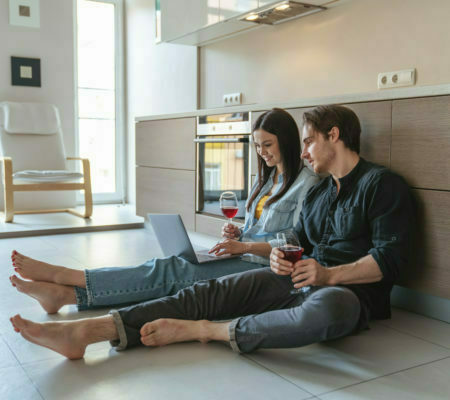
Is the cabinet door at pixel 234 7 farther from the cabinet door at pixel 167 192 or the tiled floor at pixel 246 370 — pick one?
the tiled floor at pixel 246 370

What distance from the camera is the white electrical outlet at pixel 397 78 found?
3.02 metres

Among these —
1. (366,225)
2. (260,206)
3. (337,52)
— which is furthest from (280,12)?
(366,225)

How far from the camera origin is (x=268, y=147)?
7.41 feet

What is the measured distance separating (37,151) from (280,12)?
285 cm

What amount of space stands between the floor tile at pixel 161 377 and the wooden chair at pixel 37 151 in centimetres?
336

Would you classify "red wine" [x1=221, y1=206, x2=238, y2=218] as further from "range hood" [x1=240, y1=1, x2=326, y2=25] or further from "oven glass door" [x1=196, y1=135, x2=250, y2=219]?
"range hood" [x1=240, y1=1, x2=326, y2=25]

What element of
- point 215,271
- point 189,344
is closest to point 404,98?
point 215,271

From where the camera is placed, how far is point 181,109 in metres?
5.33

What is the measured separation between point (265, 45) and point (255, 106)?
1318 mm

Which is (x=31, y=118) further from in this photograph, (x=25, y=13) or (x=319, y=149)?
(x=319, y=149)

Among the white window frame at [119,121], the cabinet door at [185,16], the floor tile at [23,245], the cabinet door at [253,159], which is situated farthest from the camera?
the white window frame at [119,121]

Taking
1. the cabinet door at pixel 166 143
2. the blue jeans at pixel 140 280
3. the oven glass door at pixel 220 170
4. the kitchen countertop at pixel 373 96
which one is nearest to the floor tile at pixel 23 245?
the cabinet door at pixel 166 143

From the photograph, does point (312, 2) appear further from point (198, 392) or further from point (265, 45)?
point (198, 392)

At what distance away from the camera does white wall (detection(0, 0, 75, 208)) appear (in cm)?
545
